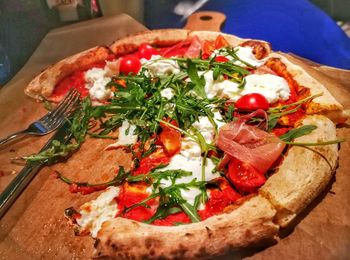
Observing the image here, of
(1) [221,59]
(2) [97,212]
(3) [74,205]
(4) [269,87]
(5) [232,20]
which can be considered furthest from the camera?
(5) [232,20]

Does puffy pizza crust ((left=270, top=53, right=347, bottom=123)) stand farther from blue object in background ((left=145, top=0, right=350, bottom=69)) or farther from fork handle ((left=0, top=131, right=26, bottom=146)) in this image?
fork handle ((left=0, top=131, right=26, bottom=146))

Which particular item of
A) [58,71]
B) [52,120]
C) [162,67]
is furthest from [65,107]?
[162,67]

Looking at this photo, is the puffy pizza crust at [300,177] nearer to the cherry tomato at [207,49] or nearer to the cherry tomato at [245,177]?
the cherry tomato at [245,177]

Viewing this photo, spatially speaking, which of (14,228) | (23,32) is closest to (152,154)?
(14,228)

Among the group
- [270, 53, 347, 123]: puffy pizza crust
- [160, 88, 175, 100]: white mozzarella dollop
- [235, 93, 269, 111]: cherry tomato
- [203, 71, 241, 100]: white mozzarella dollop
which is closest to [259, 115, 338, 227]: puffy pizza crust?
[270, 53, 347, 123]: puffy pizza crust

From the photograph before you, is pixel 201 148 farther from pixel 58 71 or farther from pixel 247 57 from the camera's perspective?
pixel 58 71

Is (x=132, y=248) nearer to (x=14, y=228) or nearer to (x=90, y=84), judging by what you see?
(x=14, y=228)
